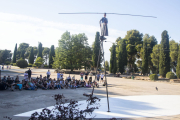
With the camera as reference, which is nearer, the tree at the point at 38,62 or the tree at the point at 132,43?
the tree at the point at 132,43

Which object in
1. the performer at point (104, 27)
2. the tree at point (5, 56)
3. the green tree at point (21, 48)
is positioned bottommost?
the performer at point (104, 27)

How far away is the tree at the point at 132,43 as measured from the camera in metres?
45.9

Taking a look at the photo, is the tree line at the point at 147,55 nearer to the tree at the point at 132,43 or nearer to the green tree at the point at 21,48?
the tree at the point at 132,43

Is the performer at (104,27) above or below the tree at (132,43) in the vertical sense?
below

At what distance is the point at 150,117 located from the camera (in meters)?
5.43

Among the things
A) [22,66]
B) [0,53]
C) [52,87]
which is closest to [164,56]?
[52,87]

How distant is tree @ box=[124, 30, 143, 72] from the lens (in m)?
45.9

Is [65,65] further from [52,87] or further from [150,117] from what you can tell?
[150,117]

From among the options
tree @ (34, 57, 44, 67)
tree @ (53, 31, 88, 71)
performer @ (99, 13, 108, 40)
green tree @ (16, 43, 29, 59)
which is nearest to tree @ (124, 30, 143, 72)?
tree @ (53, 31, 88, 71)

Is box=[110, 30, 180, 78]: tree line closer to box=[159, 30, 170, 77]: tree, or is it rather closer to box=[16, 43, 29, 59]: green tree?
box=[159, 30, 170, 77]: tree

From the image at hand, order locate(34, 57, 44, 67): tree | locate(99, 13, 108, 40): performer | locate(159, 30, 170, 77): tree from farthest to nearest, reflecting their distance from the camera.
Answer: locate(34, 57, 44, 67): tree → locate(159, 30, 170, 77): tree → locate(99, 13, 108, 40): performer

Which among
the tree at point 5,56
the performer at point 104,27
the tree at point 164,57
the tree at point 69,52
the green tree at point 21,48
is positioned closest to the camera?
the performer at point 104,27

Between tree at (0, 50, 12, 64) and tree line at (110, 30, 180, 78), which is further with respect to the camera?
tree at (0, 50, 12, 64)

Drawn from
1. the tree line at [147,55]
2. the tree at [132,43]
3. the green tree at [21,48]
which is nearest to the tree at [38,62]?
the green tree at [21,48]
